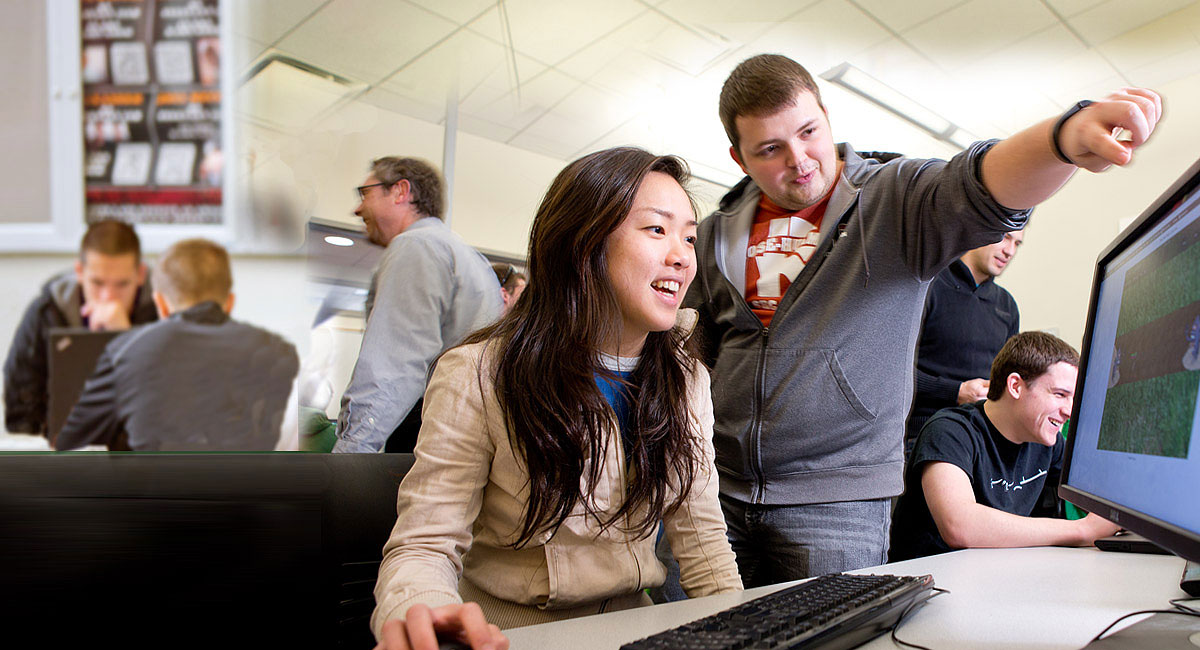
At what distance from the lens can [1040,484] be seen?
1.53 m

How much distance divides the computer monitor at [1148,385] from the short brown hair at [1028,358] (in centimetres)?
74

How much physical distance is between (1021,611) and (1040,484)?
0.99 m

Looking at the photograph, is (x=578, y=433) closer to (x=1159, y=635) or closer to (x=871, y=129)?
(x=1159, y=635)

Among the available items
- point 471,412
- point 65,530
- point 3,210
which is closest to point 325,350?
point 3,210

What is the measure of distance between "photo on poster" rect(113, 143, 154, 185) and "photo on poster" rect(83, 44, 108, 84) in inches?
5.7

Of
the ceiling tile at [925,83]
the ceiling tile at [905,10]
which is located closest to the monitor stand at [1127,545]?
the ceiling tile at [905,10]

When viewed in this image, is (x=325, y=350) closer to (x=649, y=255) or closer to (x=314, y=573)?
(x=649, y=255)

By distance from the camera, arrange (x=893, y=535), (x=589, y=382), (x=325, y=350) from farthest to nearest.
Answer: (x=325, y=350) < (x=893, y=535) < (x=589, y=382)

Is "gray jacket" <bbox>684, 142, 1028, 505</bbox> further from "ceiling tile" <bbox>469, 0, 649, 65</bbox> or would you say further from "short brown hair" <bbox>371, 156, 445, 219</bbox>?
"ceiling tile" <bbox>469, 0, 649, 65</bbox>

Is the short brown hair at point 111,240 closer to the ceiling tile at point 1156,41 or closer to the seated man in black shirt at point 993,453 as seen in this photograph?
the seated man in black shirt at point 993,453

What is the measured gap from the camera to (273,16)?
8.32ft

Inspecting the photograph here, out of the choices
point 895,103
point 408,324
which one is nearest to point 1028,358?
point 408,324

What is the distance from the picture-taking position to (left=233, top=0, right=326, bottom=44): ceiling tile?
2486 mm

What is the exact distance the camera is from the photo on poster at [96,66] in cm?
158
